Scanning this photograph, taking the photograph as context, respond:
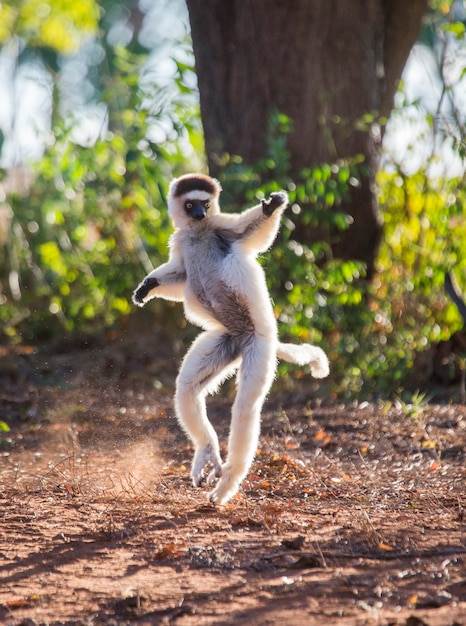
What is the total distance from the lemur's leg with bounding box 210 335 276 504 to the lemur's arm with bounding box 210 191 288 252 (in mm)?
669

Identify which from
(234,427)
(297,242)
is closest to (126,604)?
(234,427)

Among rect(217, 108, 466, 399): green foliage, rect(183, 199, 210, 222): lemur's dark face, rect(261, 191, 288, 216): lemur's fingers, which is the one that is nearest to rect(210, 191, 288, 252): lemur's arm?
rect(261, 191, 288, 216): lemur's fingers

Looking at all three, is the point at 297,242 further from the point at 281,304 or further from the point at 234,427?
the point at 234,427

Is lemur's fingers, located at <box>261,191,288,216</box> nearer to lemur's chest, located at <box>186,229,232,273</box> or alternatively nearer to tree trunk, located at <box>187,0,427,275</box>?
lemur's chest, located at <box>186,229,232,273</box>

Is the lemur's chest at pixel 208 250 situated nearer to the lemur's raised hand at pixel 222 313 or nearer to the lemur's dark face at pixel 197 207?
the lemur's raised hand at pixel 222 313

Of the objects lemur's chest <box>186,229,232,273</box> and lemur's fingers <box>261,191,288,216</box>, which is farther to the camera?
lemur's chest <box>186,229,232,273</box>

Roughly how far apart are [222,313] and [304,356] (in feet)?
1.74

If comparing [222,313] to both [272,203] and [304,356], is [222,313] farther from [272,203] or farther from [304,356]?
[272,203]

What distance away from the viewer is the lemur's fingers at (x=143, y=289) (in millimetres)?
4750

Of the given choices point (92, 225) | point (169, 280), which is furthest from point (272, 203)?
point (92, 225)

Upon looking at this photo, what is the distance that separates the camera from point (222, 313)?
180 inches

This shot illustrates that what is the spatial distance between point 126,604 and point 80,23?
37.0ft

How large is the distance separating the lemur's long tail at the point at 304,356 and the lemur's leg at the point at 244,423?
36cm

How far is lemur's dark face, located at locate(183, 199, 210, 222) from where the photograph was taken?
15.3 ft
